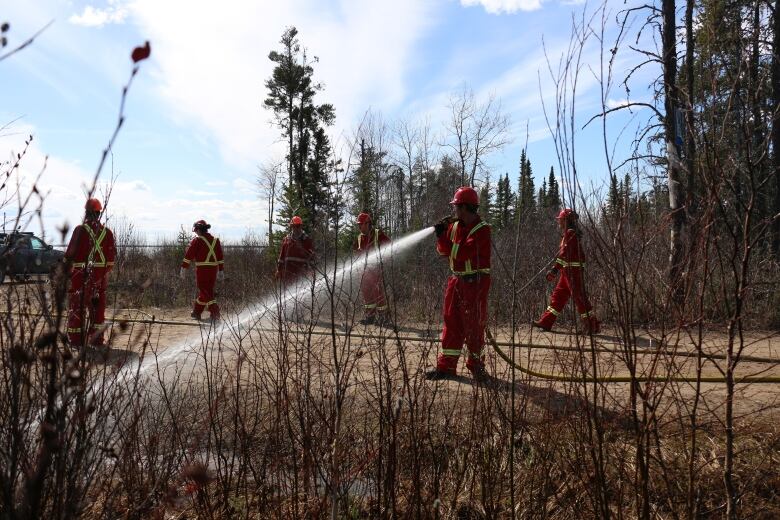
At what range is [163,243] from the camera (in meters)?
27.9

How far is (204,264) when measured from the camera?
35.1 ft

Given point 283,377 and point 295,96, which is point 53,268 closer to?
point 283,377

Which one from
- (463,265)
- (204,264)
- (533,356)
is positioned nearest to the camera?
(463,265)

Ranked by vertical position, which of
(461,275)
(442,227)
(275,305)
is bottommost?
(275,305)

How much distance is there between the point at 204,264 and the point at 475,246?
652 cm

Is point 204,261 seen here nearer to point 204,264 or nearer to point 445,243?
point 204,264

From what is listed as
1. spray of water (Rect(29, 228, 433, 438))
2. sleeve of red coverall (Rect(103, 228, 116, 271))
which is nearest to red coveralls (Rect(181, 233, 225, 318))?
spray of water (Rect(29, 228, 433, 438))

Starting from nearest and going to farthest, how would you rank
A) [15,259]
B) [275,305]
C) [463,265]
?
1. [15,259]
2. [275,305]
3. [463,265]

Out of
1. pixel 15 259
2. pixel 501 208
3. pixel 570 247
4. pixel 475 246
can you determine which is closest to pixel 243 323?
pixel 475 246

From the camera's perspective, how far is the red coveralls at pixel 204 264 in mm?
10688

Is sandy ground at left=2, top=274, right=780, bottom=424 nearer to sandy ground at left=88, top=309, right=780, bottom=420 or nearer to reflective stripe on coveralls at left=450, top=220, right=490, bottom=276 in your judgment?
sandy ground at left=88, top=309, right=780, bottom=420

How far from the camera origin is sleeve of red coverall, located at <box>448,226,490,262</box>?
18.9 feet

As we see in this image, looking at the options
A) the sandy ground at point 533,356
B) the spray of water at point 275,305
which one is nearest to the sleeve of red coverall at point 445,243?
the spray of water at point 275,305

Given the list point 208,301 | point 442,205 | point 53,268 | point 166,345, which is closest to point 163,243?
point 442,205
